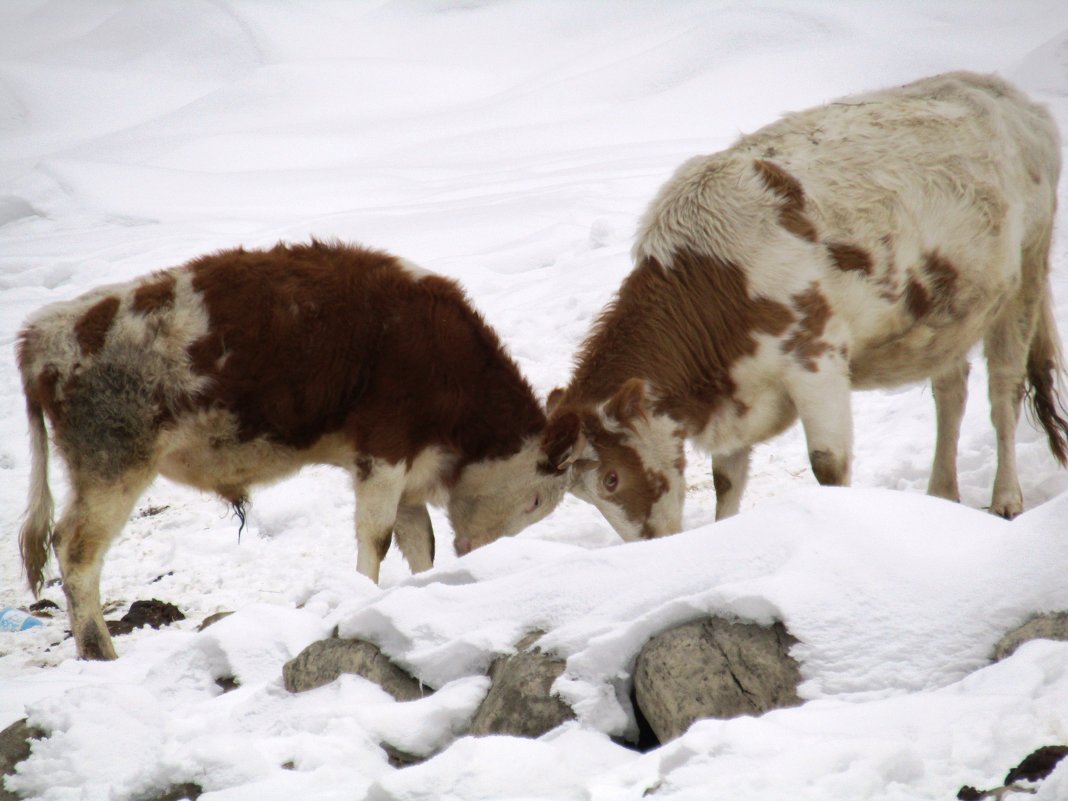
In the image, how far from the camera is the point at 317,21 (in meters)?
48.3

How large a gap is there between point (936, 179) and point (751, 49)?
1033 inches

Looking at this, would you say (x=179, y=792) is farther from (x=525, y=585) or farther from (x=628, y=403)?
(x=628, y=403)

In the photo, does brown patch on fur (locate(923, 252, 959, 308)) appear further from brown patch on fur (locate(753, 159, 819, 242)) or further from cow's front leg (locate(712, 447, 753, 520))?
cow's front leg (locate(712, 447, 753, 520))

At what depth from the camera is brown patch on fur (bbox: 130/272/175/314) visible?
20.1 feet

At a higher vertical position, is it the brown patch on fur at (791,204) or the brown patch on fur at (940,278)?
the brown patch on fur at (791,204)

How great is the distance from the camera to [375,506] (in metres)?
6.41

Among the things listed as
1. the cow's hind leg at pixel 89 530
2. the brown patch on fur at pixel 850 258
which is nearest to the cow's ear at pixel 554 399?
the brown patch on fur at pixel 850 258

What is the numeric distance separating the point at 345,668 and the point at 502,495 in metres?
3.14

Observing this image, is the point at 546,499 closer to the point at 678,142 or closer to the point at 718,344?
the point at 718,344

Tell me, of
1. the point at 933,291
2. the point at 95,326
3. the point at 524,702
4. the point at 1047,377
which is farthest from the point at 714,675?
the point at 1047,377

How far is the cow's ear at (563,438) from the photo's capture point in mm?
6168

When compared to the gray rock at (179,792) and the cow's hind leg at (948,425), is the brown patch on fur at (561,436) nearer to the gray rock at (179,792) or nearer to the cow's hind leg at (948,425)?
A: the cow's hind leg at (948,425)

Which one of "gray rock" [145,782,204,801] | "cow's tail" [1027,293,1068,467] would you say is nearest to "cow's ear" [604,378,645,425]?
"cow's tail" [1027,293,1068,467]

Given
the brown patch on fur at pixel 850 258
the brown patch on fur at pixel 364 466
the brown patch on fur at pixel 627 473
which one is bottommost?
the brown patch on fur at pixel 627 473
